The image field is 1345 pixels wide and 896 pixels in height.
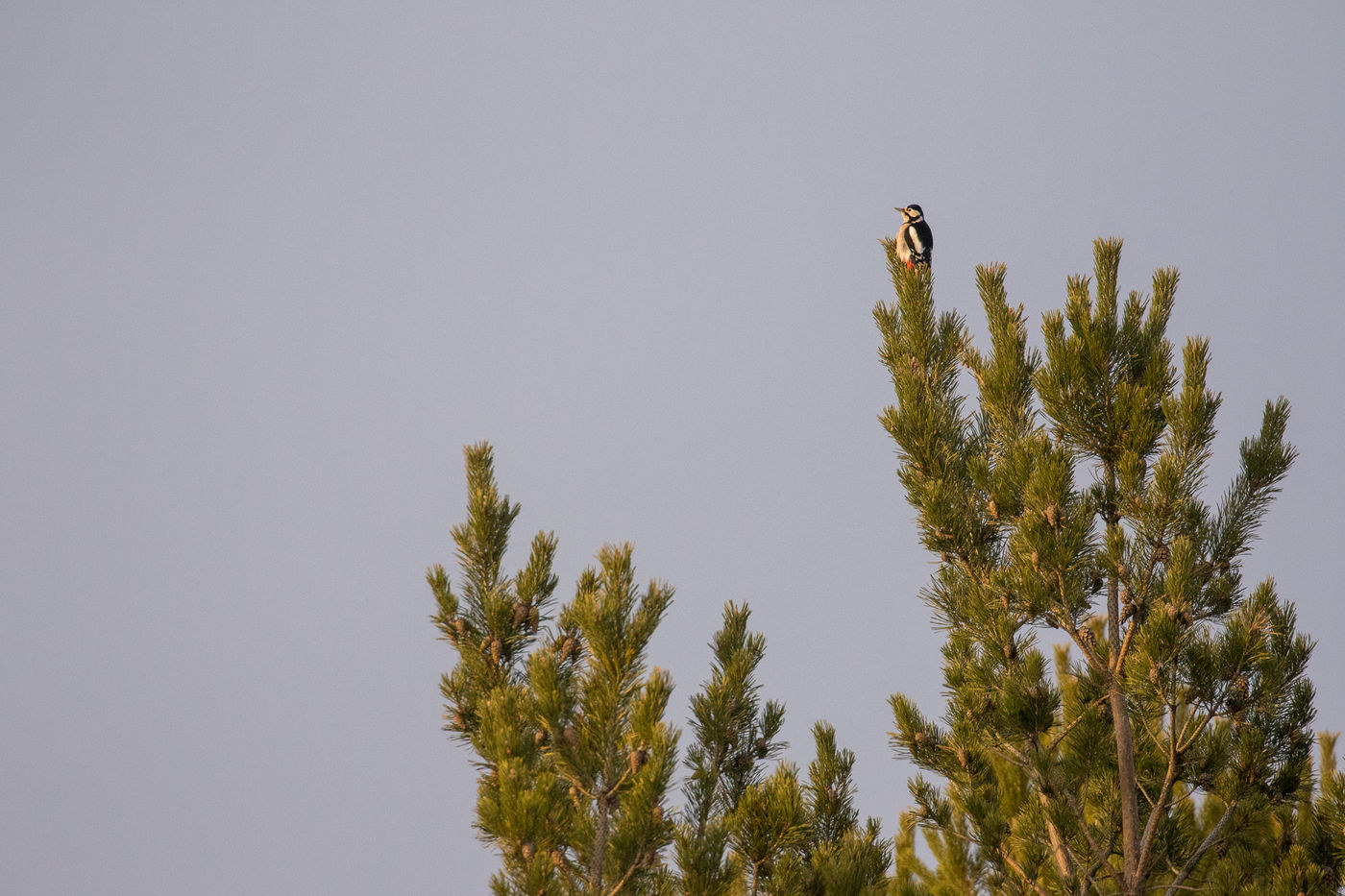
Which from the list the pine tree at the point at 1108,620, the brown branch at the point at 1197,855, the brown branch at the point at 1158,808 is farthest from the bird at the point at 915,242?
the brown branch at the point at 1197,855

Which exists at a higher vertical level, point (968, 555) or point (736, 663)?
point (968, 555)

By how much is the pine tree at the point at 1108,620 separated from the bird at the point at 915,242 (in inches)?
40.4

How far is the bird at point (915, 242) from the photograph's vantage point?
827 centimetres

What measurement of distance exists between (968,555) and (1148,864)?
6.51 feet

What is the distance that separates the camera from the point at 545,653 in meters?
5.04

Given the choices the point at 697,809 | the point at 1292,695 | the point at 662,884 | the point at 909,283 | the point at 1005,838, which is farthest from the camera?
the point at 909,283

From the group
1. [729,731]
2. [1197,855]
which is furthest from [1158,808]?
[729,731]

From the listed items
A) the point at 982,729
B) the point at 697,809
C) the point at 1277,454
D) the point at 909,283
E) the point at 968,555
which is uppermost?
the point at 909,283

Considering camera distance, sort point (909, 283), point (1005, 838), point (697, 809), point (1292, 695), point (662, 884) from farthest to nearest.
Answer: point (909, 283)
point (1005, 838)
point (1292, 695)
point (697, 809)
point (662, 884)

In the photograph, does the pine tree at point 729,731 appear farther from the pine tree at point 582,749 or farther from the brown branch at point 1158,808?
the brown branch at point 1158,808

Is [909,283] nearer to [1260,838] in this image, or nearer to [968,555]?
[968,555]

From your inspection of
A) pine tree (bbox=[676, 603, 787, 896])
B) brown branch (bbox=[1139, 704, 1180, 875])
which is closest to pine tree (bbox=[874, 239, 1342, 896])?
brown branch (bbox=[1139, 704, 1180, 875])

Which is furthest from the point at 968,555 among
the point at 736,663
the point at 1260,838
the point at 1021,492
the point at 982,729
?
the point at 1260,838

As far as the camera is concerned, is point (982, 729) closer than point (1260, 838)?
Yes
